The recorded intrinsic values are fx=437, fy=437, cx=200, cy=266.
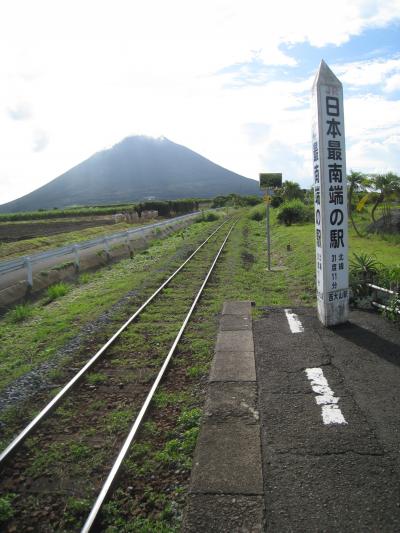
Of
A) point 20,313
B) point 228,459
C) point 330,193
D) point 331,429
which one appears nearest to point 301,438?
point 331,429

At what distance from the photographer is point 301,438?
4.41 m

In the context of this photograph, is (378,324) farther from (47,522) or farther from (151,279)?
(151,279)

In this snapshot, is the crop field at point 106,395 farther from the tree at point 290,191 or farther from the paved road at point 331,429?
the tree at point 290,191

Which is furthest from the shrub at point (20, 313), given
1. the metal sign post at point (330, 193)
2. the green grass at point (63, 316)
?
the metal sign post at point (330, 193)

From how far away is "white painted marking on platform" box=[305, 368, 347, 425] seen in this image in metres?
4.77

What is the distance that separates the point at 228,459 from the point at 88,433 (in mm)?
1608

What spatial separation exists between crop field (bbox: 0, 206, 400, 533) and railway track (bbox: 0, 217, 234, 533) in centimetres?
1

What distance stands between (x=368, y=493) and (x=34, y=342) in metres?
6.64

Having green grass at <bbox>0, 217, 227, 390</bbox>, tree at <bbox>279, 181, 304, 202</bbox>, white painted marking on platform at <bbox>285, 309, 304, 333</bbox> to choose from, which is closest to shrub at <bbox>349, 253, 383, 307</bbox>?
white painted marking on platform at <bbox>285, 309, 304, 333</bbox>

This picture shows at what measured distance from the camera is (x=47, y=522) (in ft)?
11.4

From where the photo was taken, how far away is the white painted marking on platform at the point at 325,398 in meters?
4.77

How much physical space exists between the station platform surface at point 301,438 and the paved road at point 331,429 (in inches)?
0.4

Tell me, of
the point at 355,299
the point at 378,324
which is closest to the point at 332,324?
the point at 378,324

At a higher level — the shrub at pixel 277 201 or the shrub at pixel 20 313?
the shrub at pixel 277 201
